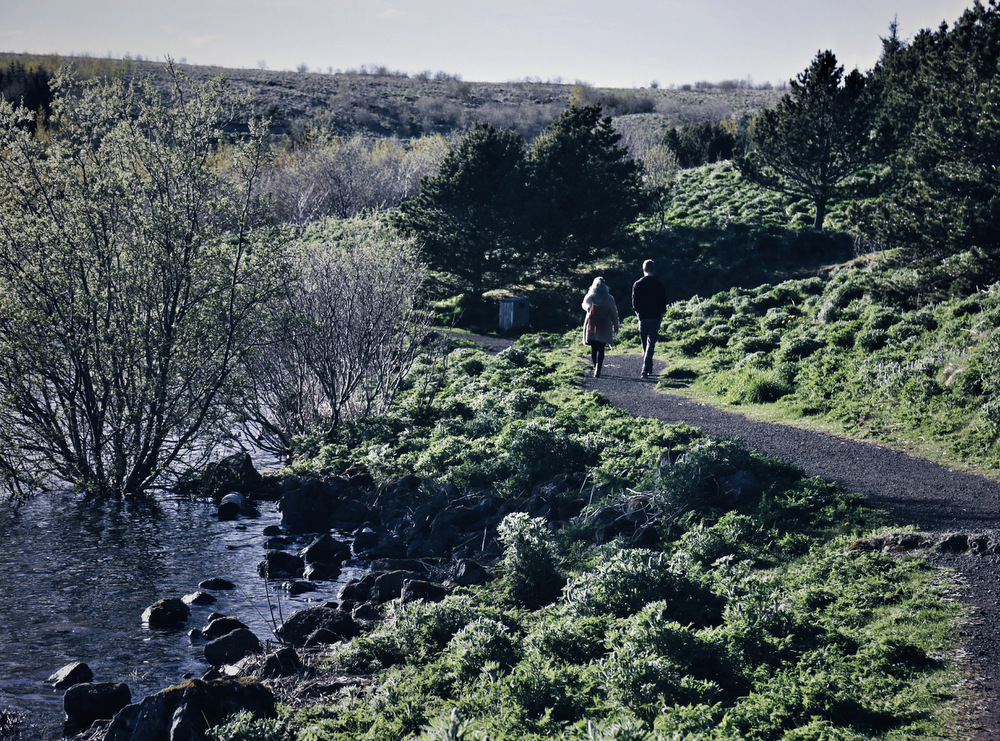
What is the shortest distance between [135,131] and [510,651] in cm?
1172

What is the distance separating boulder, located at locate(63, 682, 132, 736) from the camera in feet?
26.1

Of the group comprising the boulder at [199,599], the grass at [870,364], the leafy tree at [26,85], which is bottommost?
the boulder at [199,599]

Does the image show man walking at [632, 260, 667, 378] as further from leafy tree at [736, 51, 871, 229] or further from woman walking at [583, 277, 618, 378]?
leafy tree at [736, 51, 871, 229]

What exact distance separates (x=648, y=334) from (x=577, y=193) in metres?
14.2

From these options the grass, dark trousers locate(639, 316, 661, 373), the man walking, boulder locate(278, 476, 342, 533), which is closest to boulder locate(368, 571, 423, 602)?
boulder locate(278, 476, 342, 533)

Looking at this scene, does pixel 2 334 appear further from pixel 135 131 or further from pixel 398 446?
pixel 398 446

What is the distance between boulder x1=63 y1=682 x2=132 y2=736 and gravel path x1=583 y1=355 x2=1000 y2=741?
24.9 feet

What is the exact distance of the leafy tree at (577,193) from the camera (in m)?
29.9

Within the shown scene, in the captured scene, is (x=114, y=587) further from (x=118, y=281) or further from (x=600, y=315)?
(x=600, y=315)

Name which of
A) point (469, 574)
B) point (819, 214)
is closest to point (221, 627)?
point (469, 574)

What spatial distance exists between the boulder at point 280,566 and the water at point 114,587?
0.18 meters

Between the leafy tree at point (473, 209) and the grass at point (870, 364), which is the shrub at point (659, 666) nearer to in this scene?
the grass at point (870, 364)

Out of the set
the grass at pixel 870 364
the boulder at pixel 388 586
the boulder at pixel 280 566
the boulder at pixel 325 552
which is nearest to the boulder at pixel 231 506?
the boulder at pixel 325 552

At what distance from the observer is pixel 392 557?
12.7m
